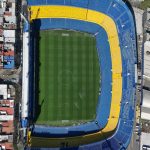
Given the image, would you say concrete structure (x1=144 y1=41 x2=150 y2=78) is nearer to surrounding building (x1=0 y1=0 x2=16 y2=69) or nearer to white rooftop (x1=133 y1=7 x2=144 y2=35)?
white rooftop (x1=133 y1=7 x2=144 y2=35)

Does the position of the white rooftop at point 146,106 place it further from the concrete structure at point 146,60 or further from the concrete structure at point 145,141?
the concrete structure at point 146,60

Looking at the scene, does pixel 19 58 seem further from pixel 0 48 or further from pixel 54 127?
pixel 54 127

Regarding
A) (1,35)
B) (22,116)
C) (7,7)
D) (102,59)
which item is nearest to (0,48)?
(1,35)

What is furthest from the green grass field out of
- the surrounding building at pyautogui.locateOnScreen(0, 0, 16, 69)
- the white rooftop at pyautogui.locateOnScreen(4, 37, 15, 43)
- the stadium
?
the surrounding building at pyautogui.locateOnScreen(0, 0, 16, 69)

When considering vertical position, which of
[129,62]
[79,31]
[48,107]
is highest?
[79,31]

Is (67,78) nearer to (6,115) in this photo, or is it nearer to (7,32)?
(6,115)

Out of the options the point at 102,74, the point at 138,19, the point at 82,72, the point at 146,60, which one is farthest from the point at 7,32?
the point at 146,60
